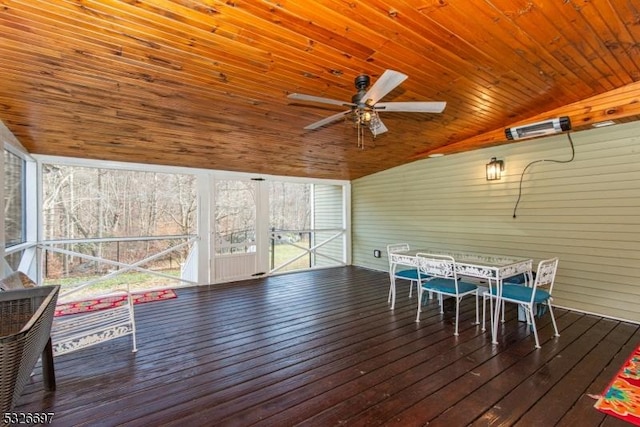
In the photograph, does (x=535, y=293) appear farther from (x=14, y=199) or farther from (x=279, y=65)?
(x=14, y=199)

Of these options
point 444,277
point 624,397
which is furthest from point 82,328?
point 624,397

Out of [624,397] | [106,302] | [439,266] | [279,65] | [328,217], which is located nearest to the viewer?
[624,397]

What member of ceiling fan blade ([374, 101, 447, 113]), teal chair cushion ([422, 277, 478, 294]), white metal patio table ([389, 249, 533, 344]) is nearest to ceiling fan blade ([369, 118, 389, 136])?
ceiling fan blade ([374, 101, 447, 113])

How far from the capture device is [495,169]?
4930 millimetres

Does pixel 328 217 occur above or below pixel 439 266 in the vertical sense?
above

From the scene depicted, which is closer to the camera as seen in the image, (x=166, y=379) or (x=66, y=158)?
(x=166, y=379)

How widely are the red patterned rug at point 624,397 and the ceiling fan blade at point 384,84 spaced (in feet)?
8.93

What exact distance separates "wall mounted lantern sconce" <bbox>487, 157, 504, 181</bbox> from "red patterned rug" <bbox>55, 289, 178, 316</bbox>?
5.59m

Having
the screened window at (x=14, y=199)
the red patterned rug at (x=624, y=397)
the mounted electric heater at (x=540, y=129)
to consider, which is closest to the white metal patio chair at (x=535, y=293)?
the red patterned rug at (x=624, y=397)

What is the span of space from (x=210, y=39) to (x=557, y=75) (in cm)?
351

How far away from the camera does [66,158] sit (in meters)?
4.73

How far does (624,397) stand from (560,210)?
275cm

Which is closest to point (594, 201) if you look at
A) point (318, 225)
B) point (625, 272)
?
point (625, 272)

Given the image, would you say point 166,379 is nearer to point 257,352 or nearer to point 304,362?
point 257,352
